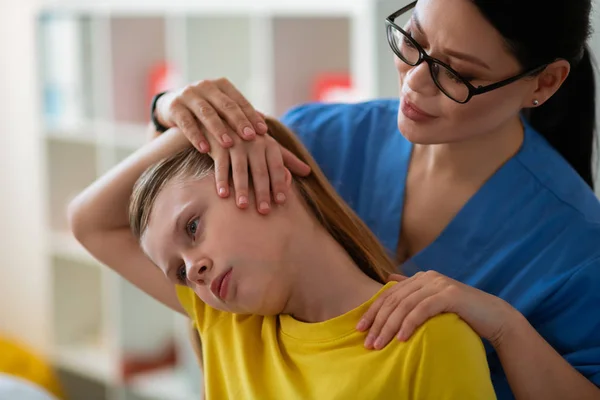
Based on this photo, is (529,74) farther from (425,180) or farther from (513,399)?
(513,399)

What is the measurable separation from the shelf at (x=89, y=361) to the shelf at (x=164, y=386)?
10 centimetres

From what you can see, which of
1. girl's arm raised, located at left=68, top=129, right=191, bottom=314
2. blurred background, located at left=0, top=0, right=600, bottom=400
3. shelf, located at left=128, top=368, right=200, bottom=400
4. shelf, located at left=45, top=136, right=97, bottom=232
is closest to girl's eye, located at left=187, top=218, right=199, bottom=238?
girl's arm raised, located at left=68, top=129, right=191, bottom=314

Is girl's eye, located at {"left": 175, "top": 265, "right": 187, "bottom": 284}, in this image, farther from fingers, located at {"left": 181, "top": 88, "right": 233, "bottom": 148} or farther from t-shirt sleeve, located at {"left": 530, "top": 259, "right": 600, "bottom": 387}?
t-shirt sleeve, located at {"left": 530, "top": 259, "right": 600, "bottom": 387}

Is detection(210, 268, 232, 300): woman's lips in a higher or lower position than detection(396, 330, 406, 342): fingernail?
higher

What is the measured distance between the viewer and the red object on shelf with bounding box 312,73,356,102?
3068mm

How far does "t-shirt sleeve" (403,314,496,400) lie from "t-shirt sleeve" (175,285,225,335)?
1.29ft

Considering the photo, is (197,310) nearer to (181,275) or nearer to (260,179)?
(181,275)

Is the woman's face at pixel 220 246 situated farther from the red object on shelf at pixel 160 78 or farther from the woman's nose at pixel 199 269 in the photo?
the red object on shelf at pixel 160 78

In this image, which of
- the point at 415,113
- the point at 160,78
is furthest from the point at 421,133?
the point at 160,78

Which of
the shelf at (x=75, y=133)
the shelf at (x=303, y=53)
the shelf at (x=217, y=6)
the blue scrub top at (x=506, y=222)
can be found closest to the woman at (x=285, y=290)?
the blue scrub top at (x=506, y=222)

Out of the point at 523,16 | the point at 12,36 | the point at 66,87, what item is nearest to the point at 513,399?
the point at 523,16

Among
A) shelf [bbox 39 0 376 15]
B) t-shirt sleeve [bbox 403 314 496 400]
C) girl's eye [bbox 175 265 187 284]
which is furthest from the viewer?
shelf [bbox 39 0 376 15]

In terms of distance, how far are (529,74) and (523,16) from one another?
0.10 meters

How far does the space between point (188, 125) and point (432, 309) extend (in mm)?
483
